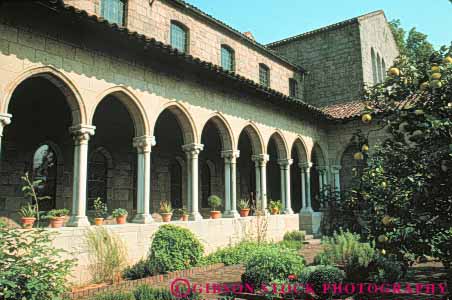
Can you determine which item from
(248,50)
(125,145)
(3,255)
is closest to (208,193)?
(125,145)

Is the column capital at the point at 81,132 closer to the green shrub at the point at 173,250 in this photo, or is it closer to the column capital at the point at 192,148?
the green shrub at the point at 173,250

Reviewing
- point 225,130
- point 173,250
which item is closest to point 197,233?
point 173,250

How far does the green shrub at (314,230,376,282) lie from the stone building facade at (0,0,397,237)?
11.3 feet

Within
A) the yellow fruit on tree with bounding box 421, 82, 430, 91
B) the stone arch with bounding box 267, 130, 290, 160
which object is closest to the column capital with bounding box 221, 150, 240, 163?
the stone arch with bounding box 267, 130, 290, 160

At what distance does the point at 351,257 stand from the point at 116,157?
780 cm

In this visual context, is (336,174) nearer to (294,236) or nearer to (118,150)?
(294,236)

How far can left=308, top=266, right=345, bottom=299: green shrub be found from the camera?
232 inches

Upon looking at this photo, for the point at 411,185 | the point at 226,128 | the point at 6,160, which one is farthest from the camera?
the point at 226,128

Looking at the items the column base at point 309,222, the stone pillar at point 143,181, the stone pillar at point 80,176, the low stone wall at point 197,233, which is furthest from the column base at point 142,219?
the column base at point 309,222

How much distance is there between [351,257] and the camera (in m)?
7.34

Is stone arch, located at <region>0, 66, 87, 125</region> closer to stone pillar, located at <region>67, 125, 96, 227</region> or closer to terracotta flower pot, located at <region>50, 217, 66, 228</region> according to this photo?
stone pillar, located at <region>67, 125, 96, 227</region>

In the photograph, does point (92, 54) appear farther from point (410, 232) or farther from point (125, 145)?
point (410, 232)

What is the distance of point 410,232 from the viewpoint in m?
3.85

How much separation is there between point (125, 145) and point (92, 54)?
4.87 metres
